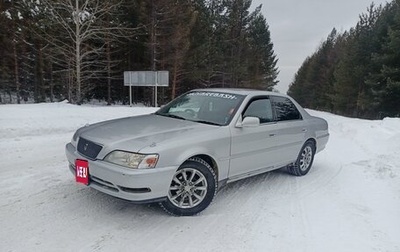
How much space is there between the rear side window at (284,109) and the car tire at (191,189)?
1.82 m

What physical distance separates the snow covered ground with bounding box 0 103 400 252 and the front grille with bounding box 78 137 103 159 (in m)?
0.70

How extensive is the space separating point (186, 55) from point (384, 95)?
58.7 ft

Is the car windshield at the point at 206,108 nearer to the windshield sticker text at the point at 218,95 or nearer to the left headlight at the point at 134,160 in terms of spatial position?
the windshield sticker text at the point at 218,95

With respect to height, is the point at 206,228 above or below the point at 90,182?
below

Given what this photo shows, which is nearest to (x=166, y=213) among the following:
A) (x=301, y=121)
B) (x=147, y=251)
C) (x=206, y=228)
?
(x=206, y=228)

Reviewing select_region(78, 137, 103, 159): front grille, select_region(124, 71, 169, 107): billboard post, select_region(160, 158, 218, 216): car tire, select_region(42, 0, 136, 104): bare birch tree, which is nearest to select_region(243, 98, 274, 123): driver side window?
select_region(160, 158, 218, 216): car tire

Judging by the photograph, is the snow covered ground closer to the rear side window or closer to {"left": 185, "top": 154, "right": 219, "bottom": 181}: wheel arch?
{"left": 185, "top": 154, "right": 219, "bottom": 181}: wheel arch

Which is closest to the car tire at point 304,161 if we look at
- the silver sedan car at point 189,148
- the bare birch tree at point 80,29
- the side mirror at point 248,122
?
the silver sedan car at point 189,148

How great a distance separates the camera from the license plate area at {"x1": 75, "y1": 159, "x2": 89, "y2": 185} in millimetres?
3469

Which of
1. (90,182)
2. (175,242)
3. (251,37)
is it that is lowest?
(175,242)

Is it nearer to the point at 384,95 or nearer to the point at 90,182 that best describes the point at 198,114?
the point at 90,182

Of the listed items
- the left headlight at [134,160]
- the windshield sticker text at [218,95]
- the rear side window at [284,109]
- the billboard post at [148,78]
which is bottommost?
the left headlight at [134,160]

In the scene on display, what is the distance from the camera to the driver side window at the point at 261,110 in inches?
176

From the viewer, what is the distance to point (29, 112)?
9.66 m
